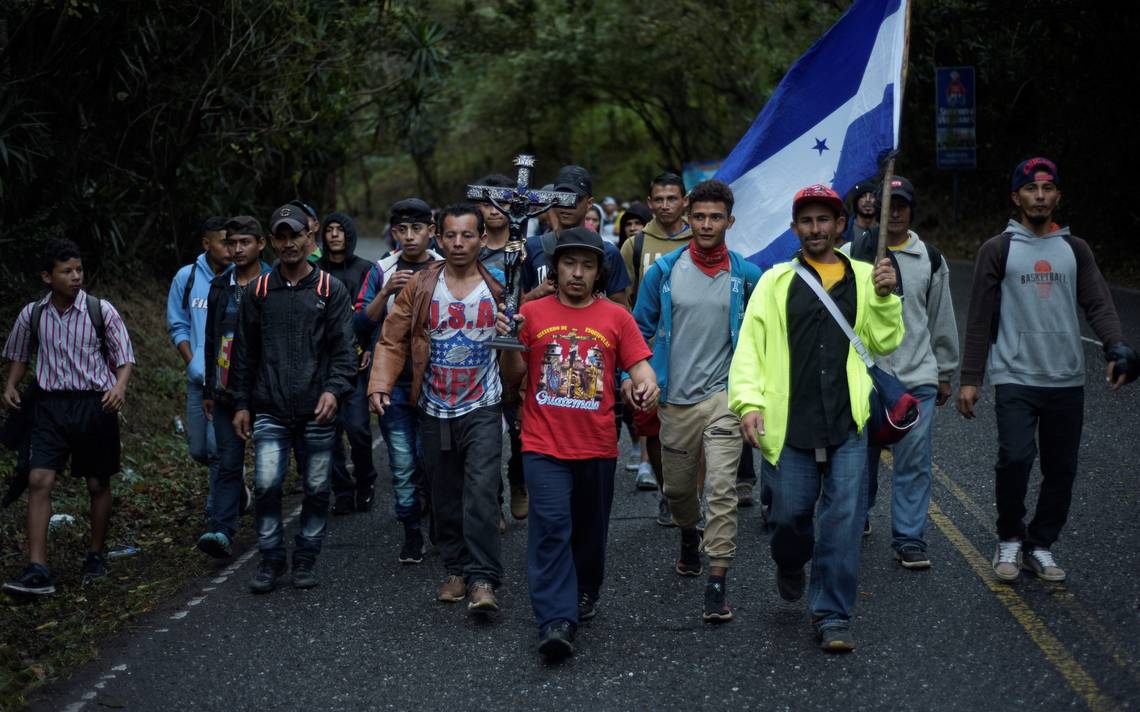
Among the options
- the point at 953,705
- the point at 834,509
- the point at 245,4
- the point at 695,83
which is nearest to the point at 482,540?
the point at 834,509

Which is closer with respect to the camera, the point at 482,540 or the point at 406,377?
the point at 482,540

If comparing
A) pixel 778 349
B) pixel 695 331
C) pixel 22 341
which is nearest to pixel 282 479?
pixel 22 341

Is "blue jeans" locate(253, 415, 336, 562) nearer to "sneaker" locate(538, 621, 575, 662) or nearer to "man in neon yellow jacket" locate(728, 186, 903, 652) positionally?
"sneaker" locate(538, 621, 575, 662)

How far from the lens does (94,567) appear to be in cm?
805

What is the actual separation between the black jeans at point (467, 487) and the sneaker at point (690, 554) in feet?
3.37

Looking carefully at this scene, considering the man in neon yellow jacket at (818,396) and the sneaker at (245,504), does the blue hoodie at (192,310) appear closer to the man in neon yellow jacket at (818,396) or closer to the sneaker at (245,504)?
the sneaker at (245,504)

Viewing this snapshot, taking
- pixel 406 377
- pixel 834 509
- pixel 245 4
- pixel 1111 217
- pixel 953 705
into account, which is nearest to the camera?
pixel 953 705

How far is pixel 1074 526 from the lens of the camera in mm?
7867

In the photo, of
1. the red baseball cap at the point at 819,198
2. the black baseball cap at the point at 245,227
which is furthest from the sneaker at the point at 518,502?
the red baseball cap at the point at 819,198

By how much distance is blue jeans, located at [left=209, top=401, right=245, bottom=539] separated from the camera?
791cm

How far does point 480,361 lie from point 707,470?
127cm

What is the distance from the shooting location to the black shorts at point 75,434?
7.82 m

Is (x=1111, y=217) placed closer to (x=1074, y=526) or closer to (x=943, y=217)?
(x=943, y=217)

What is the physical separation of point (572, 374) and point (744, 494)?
301 centimetres
